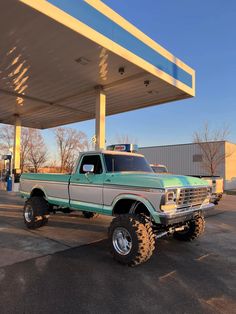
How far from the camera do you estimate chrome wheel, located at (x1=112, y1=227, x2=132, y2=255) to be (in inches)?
227

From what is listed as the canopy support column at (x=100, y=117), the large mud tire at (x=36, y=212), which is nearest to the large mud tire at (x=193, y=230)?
the large mud tire at (x=36, y=212)

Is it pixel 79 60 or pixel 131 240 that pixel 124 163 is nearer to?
pixel 131 240

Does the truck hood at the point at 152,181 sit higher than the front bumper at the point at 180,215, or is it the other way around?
the truck hood at the point at 152,181

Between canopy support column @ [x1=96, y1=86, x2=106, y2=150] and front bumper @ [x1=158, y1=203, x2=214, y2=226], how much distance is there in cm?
843

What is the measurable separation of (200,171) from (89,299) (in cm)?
3196

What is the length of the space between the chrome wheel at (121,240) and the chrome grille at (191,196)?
46.4 inches

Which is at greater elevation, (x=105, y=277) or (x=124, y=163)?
(x=124, y=163)

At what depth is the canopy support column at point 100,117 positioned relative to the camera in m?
13.9

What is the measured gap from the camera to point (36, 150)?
2158 inches

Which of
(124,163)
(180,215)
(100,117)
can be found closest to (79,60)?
(100,117)

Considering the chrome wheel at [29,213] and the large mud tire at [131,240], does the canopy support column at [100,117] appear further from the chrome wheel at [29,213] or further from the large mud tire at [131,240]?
the large mud tire at [131,240]

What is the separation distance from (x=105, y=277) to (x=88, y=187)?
8.20 feet

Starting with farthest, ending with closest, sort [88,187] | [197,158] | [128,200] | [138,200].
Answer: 1. [197,158]
2. [88,187]
3. [128,200]
4. [138,200]

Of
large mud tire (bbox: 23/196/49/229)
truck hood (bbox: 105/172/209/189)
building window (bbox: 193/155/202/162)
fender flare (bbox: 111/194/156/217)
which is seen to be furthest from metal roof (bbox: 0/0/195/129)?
building window (bbox: 193/155/202/162)
